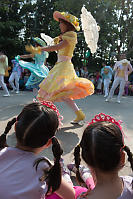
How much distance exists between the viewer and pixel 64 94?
3078 mm

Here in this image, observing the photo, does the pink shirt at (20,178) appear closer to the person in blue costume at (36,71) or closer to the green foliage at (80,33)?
the person in blue costume at (36,71)

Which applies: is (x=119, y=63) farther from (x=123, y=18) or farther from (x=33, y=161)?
(x=123, y=18)

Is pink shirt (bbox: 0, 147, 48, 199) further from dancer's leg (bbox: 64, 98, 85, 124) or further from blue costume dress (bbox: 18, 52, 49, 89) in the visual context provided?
blue costume dress (bbox: 18, 52, 49, 89)

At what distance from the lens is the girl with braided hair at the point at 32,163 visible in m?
1.04

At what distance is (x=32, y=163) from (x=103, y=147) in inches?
16.0

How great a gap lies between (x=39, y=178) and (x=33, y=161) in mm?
97

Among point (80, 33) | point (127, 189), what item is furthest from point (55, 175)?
point (80, 33)

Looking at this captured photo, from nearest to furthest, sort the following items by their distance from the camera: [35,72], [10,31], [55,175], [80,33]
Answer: [55,175], [35,72], [80,33], [10,31]

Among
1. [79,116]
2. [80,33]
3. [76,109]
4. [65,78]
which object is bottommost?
[79,116]

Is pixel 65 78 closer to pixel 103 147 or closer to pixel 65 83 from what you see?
pixel 65 83

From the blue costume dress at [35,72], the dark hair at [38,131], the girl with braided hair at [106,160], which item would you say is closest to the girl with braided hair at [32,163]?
the dark hair at [38,131]

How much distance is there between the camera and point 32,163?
1085 mm

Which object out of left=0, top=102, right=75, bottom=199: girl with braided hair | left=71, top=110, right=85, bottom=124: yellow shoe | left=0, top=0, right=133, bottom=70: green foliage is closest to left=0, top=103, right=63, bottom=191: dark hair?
left=0, top=102, right=75, bottom=199: girl with braided hair

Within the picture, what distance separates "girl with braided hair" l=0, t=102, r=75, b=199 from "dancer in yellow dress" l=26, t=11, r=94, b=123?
1.80m
